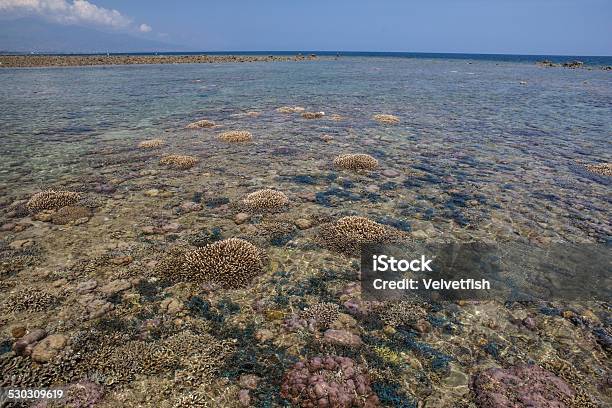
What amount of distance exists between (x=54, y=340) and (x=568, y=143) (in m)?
23.4

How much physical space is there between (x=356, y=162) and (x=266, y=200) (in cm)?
532

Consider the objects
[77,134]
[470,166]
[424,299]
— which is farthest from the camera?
[77,134]

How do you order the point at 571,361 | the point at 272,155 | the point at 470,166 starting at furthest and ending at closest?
the point at 272,155 < the point at 470,166 < the point at 571,361

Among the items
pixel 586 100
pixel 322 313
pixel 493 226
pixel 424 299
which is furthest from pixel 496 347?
pixel 586 100

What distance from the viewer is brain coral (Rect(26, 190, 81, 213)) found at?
1054cm

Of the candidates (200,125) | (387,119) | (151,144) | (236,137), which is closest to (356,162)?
(236,137)

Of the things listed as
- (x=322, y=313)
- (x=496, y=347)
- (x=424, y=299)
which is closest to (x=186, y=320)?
(x=322, y=313)

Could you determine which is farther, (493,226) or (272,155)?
(272,155)

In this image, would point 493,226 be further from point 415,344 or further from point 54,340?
point 54,340

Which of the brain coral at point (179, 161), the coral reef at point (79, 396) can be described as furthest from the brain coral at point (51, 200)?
the coral reef at point (79, 396)

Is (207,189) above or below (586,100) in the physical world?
below

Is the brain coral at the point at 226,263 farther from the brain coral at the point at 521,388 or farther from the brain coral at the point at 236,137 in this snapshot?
the brain coral at the point at 236,137

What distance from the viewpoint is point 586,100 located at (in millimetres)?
36688

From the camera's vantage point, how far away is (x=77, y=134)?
67.6 ft
